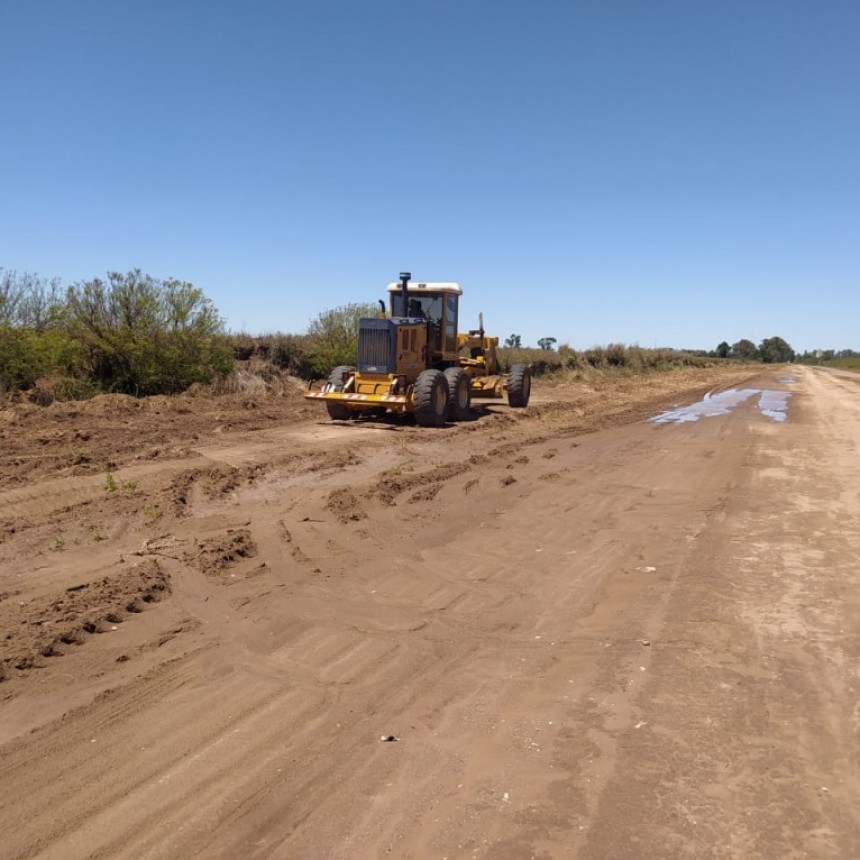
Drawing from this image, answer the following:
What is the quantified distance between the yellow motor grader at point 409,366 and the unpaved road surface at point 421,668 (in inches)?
227

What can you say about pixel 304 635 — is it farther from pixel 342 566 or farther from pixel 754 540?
pixel 754 540

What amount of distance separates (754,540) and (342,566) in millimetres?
4248

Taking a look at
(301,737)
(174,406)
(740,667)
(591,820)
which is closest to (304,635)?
(301,737)

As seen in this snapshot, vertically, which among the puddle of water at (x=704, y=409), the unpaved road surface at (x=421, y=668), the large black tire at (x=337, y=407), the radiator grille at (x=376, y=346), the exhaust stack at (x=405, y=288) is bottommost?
the unpaved road surface at (x=421, y=668)

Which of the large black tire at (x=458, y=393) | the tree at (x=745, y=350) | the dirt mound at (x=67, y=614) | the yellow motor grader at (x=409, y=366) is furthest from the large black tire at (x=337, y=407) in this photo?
the tree at (x=745, y=350)

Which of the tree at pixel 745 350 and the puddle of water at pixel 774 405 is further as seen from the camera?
the tree at pixel 745 350

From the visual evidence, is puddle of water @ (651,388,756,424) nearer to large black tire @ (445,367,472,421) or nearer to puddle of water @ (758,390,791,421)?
puddle of water @ (758,390,791,421)

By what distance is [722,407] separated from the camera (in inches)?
988

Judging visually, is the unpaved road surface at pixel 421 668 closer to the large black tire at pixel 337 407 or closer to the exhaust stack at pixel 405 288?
the large black tire at pixel 337 407

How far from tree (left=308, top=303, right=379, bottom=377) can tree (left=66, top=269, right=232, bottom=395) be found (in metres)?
5.79

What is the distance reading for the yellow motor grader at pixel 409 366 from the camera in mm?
15938

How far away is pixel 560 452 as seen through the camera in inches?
537

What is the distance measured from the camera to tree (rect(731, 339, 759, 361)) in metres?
159

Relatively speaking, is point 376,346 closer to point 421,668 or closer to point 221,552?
Answer: point 221,552
